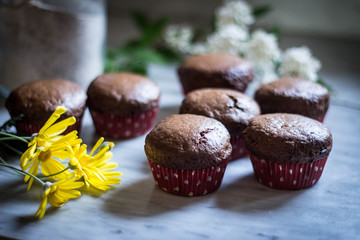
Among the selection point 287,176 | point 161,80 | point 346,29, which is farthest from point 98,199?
point 346,29

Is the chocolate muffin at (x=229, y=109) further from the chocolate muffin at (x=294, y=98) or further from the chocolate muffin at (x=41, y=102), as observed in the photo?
the chocolate muffin at (x=41, y=102)

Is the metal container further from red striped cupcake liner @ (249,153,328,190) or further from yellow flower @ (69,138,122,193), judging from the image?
red striped cupcake liner @ (249,153,328,190)

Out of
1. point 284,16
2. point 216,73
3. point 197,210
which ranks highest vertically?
point 284,16

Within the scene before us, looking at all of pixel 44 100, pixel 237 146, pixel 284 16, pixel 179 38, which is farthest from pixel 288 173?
pixel 284 16

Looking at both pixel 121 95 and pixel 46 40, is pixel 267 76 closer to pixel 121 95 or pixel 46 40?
pixel 121 95

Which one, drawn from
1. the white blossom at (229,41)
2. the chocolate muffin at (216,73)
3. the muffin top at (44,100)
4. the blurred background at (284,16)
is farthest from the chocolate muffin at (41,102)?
the blurred background at (284,16)
